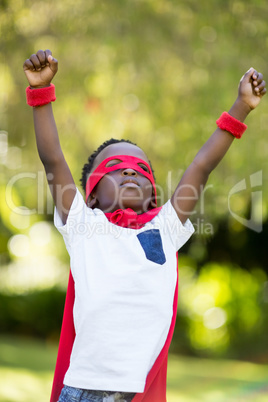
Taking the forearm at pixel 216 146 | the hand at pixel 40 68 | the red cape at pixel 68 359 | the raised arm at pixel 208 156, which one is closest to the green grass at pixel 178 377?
the red cape at pixel 68 359

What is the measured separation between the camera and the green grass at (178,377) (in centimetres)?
562

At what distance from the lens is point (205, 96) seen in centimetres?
520

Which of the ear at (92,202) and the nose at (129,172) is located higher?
the nose at (129,172)

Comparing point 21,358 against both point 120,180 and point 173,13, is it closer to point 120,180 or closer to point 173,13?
point 173,13

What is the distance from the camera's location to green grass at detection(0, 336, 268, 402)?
5.62 m

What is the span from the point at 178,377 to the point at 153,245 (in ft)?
15.6

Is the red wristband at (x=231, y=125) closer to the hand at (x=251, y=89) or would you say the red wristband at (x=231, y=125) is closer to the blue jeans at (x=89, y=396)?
the hand at (x=251, y=89)

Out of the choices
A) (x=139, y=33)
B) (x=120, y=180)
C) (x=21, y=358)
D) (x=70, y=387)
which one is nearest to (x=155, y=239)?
(x=120, y=180)

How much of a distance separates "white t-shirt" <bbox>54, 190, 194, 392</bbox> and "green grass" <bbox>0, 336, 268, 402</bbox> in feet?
11.3

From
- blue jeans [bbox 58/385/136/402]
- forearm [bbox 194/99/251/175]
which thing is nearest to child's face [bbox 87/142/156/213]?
forearm [bbox 194/99/251/175]

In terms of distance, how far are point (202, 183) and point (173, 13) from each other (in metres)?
3.36

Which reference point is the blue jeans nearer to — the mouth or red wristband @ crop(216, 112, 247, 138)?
the mouth

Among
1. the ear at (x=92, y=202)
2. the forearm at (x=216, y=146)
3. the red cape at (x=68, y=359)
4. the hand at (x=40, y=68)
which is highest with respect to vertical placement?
the hand at (x=40, y=68)

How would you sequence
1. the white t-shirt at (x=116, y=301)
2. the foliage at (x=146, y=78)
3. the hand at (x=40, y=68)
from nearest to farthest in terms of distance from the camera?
the white t-shirt at (x=116, y=301) → the hand at (x=40, y=68) → the foliage at (x=146, y=78)
